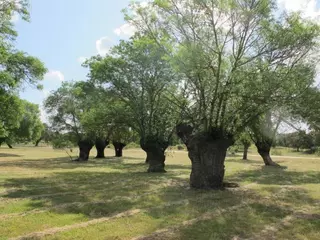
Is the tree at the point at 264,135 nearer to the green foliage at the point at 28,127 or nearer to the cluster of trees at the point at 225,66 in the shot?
the cluster of trees at the point at 225,66

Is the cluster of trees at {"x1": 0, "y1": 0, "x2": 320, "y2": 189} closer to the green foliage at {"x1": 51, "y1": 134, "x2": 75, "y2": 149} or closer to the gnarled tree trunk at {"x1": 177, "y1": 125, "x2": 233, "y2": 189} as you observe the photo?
the gnarled tree trunk at {"x1": 177, "y1": 125, "x2": 233, "y2": 189}

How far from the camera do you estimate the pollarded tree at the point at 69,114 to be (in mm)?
44281

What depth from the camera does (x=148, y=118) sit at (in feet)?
90.5

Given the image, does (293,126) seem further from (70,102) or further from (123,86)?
(70,102)

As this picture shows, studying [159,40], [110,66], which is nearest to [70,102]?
[110,66]

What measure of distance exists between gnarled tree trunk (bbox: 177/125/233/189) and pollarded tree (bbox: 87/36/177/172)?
29.1ft

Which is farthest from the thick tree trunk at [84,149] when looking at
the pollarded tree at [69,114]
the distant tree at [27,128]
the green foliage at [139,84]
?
the distant tree at [27,128]

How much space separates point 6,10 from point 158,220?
11246mm

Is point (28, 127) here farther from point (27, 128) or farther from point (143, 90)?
point (143, 90)

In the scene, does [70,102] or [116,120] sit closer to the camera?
[116,120]

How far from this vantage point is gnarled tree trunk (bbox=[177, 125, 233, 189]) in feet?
53.1

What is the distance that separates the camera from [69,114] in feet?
147

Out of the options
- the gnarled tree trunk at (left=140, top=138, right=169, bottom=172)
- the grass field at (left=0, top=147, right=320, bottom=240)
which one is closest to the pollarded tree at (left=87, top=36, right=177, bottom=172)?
the gnarled tree trunk at (left=140, top=138, right=169, bottom=172)

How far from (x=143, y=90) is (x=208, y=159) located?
12.0 metres
